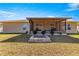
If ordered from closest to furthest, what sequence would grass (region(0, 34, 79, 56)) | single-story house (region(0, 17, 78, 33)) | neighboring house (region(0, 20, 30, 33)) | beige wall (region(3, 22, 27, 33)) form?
grass (region(0, 34, 79, 56)), single-story house (region(0, 17, 78, 33)), neighboring house (region(0, 20, 30, 33)), beige wall (region(3, 22, 27, 33))

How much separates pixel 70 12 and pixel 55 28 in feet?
15.8

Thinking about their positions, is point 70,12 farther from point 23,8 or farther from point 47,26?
point 23,8

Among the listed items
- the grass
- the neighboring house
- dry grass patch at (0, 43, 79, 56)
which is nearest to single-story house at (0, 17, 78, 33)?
the neighboring house

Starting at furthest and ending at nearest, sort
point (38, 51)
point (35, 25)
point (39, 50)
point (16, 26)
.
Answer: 1. point (16, 26)
2. point (35, 25)
3. point (39, 50)
4. point (38, 51)

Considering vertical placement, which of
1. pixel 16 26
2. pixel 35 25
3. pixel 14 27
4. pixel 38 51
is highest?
pixel 35 25

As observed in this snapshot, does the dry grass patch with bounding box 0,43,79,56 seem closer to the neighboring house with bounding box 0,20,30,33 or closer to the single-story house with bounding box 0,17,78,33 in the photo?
the single-story house with bounding box 0,17,78,33

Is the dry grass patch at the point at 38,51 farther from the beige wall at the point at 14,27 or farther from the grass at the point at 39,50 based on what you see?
the beige wall at the point at 14,27

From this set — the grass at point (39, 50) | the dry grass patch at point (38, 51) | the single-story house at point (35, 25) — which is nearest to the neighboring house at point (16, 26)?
the single-story house at point (35, 25)

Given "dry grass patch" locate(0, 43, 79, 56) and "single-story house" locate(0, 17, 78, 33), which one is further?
"single-story house" locate(0, 17, 78, 33)

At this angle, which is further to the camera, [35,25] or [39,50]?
[35,25]

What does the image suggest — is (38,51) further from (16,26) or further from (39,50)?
(16,26)

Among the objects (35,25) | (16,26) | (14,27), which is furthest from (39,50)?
(14,27)

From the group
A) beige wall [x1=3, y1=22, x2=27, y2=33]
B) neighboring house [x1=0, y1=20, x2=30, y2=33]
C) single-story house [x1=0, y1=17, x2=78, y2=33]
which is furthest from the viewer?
beige wall [x1=3, y1=22, x2=27, y2=33]

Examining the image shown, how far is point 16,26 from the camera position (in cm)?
3194
